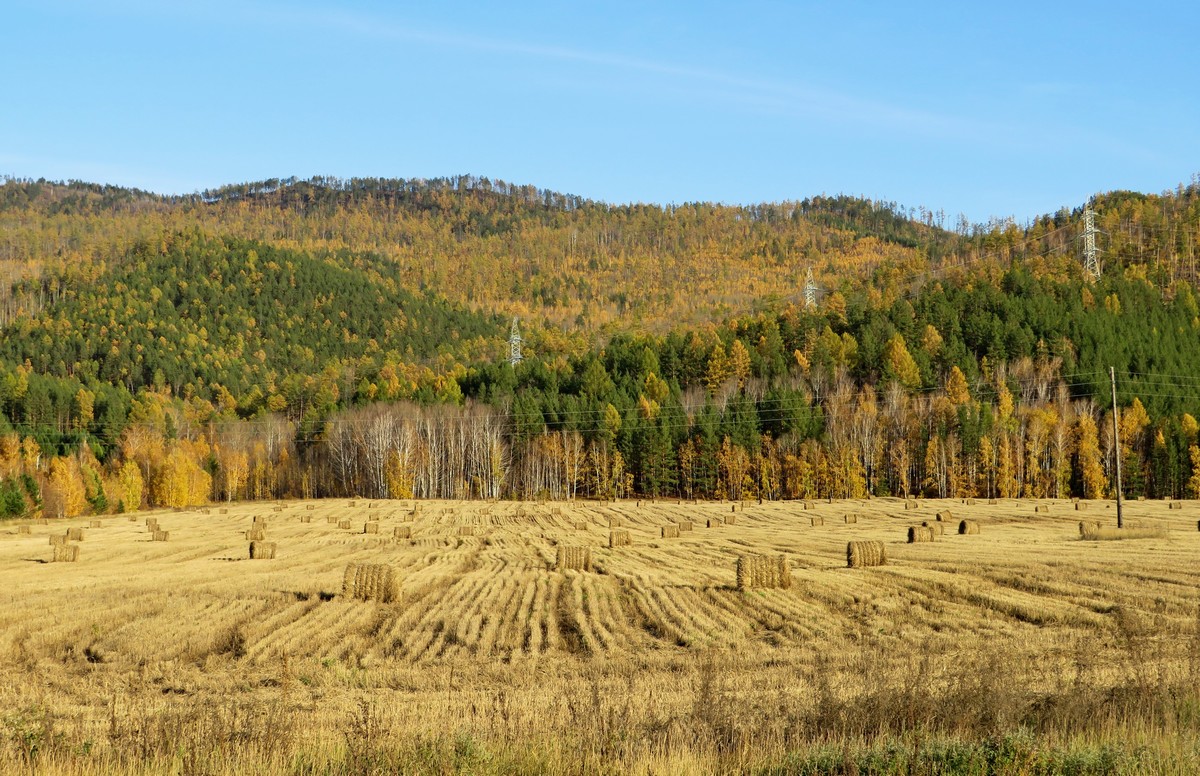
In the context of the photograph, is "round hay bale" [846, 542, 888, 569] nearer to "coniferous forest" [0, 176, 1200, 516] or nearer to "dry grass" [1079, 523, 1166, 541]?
"dry grass" [1079, 523, 1166, 541]

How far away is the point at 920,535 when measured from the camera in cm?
3994

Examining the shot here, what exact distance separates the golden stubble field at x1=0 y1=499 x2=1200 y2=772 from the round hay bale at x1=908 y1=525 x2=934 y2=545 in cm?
242

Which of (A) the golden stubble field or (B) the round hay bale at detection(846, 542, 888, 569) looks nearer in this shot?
(A) the golden stubble field

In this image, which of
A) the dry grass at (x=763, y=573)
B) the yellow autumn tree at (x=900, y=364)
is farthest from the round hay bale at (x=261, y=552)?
the yellow autumn tree at (x=900, y=364)

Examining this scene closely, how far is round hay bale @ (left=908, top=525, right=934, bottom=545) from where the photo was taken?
39.0m

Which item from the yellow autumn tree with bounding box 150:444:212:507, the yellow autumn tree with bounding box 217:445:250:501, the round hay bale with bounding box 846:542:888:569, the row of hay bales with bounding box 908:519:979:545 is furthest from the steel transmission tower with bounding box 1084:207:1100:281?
the round hay bale with bounding box 846:542:888:569

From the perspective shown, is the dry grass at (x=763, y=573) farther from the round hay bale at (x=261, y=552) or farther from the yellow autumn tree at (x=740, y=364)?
the yellow autumn tree at (x=740, y=364)

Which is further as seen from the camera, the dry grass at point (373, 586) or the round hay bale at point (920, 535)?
the round hay bale at point (920, 535)

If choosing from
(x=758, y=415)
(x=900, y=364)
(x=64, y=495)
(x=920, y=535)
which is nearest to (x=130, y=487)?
(x=64, y=495)

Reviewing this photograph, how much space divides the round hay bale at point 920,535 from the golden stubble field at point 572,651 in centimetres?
242

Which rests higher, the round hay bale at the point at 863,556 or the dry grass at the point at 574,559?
the round hay bale at the point at 863,556

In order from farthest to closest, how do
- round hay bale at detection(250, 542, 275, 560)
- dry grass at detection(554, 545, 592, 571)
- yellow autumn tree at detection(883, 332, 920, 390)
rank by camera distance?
yellow autumn tree at detection(883, 332, 920, 390), round hay bale at detection(250, 542, 275, 560), dry grass at detection(554, 545, 592, 571)

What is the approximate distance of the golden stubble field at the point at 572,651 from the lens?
966 centimetres

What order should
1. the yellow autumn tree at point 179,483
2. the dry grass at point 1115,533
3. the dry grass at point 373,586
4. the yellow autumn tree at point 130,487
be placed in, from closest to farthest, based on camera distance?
the dry grass at point 373,586 → the dry grass at point 1115,533 → the yellow autumn tree at point 130,487 → the yellow autumn tree at point 179,483
